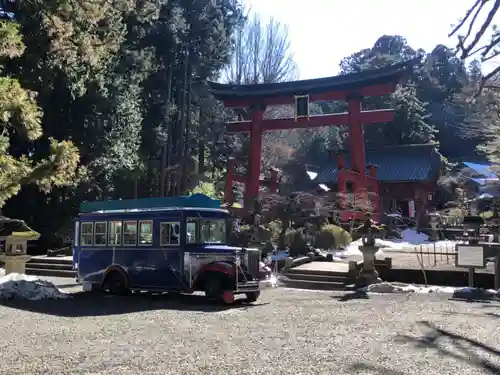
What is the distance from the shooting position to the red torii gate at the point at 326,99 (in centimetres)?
2556

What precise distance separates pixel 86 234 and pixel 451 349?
9289mm

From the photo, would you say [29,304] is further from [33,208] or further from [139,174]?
[139,174]

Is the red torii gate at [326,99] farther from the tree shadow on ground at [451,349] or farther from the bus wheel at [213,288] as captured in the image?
the tree shadow on ground at [451,349]

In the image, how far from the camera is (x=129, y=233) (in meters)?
12.1

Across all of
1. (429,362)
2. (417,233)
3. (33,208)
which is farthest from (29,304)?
(417,233)

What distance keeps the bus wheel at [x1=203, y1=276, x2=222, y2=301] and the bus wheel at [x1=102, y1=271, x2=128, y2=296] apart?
7.32ft

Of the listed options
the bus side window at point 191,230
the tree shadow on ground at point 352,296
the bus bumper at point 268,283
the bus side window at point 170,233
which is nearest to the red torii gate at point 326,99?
the bus bumper at point 268,283

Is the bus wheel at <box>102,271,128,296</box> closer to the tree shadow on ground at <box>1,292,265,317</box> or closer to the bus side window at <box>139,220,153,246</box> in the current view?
the tree shadow on ground at <box>1,292,265,317</box>

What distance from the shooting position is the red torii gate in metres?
25.6

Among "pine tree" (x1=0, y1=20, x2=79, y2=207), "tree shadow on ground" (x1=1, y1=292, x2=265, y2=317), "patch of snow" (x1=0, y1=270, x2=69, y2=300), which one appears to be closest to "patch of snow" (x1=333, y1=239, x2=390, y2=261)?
"tree shadow on ground" (x1=1, y1=292, x2=265, y2=317)

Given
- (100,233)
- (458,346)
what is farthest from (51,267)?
(458,346)

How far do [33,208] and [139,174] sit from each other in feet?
18.3

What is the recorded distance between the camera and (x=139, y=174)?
2683cm

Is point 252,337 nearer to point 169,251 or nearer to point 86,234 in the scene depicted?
point 169,251
